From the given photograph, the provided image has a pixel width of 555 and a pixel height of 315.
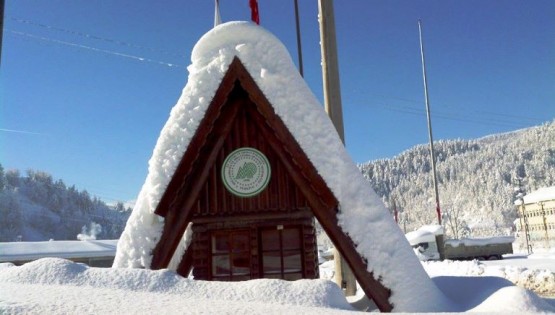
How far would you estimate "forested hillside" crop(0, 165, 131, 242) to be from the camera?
123 metres

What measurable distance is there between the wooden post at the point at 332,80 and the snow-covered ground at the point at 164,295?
14.7 feet

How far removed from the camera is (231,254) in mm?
9633

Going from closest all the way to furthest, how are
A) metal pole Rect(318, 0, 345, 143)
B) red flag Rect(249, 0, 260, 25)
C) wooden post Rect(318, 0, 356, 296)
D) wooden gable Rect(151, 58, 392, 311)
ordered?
wooden gable Rect(151, 58, 392, 311) → red flag Rect(249, 0, 260, 25) → wooden post Rect(318, 0, 356, 296) → metal pole Rect(318, 0, 345, 143)

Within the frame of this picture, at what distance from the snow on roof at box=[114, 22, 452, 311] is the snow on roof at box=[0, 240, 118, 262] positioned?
26521mm

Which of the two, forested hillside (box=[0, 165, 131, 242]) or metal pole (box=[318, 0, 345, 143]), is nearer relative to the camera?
metal pole (box=[318, 0, 345, 143])

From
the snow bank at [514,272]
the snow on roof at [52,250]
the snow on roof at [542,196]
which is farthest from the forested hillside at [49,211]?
the snow bank at [514,272]

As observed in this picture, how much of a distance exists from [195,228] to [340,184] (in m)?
3.32

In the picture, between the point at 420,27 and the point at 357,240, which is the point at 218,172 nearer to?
the point at 357,240

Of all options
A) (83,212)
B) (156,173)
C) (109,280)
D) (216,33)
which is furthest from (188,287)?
(83,212)

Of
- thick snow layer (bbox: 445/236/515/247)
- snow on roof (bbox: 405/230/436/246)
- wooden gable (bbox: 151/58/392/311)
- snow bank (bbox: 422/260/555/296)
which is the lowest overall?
snow bank (bbox: 422/260/555/296)

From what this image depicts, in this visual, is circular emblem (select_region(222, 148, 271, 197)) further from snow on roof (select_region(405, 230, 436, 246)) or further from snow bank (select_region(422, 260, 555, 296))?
snow on roof (select_region(405, 230, 436, 246))

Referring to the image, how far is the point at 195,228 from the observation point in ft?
31.3

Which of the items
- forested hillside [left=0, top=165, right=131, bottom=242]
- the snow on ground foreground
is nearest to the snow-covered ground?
the snow on ground foreground

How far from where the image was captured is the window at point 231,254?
9.62m
